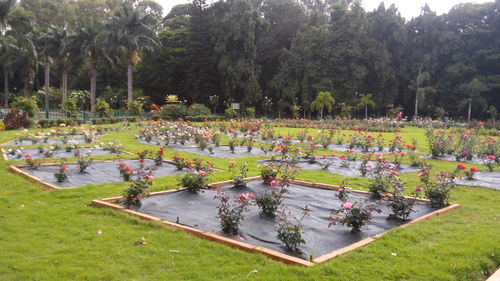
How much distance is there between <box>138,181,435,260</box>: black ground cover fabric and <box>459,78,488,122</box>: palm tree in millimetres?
36379

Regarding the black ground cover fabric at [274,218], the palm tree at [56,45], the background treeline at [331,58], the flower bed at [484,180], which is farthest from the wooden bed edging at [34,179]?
the palm tree at [56,45]

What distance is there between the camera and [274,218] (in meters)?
4.99

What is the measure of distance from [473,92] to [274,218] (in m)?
38.6

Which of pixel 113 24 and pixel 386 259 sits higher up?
pixel 113 24

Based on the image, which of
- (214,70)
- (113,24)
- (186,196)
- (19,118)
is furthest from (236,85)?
(186,196)

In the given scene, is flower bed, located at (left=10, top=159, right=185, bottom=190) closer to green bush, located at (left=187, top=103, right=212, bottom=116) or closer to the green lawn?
the green lawn

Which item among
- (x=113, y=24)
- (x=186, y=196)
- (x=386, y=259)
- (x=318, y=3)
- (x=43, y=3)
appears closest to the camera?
(x=386, y=259)

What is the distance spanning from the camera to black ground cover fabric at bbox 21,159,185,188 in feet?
23.4

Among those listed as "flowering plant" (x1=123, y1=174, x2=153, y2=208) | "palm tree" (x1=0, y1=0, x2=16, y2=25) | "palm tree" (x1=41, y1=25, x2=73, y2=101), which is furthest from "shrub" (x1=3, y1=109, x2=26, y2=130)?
"palm tree" (x1=41, y1=25, x2=73, y2=101)

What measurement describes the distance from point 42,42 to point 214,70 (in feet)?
53.6

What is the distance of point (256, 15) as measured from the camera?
124 feet

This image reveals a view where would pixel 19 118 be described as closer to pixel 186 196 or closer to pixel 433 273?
pixel 186 196

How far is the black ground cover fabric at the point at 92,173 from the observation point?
7.12 m

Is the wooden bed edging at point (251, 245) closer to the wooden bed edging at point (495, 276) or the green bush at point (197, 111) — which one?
the wooden bed edging at point (495, 276)
